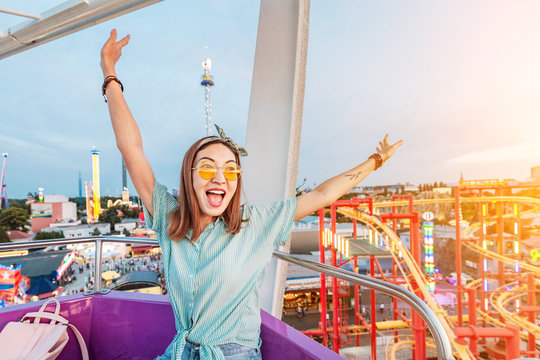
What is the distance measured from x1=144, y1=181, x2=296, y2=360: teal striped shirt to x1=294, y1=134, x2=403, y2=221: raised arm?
0.37 feet

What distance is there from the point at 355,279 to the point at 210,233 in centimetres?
52

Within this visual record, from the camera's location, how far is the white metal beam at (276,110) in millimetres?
2182

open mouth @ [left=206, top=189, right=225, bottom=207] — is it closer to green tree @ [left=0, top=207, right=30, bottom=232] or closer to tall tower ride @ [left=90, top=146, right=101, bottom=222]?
green tree @ [left=0, top=207, right=30, bottom=232]

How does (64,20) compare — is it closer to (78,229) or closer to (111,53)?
(111,53)

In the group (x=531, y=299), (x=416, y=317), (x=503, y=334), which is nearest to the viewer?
(x=503, y=334)

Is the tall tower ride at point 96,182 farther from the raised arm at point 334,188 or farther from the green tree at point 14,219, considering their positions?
the raised arm at point 334,188

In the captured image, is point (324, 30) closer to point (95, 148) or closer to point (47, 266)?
point (47, 266)

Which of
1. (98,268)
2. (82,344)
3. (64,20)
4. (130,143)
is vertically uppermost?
(64,20)

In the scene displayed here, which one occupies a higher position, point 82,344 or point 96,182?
point 96,182

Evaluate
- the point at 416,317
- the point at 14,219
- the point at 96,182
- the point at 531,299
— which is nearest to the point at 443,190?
A: the point at 531,299

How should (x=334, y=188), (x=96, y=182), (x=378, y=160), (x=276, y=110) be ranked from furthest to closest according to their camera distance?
1. (x=96, y=182)
2. (x=276, y=110)
3. (x=378, y=160)
4. (x=334, y=188)

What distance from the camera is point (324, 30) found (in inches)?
230

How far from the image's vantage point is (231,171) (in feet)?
3.35

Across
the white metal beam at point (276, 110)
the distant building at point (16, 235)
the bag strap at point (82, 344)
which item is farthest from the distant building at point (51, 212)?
the white metal beam at point (276, 110)
